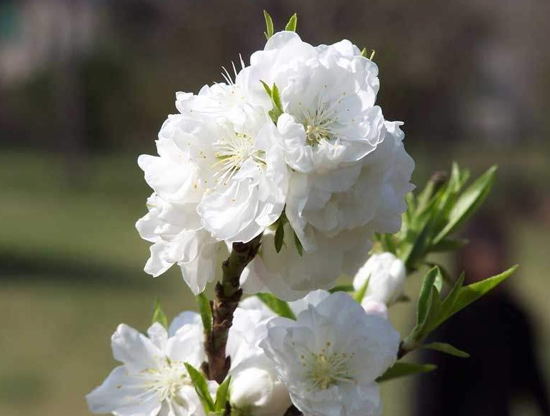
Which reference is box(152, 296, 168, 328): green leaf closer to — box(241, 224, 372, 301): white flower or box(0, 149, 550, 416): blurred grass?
box(241, 224, 372, 301): white flower

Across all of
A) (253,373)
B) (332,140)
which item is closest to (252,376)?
(253,373)

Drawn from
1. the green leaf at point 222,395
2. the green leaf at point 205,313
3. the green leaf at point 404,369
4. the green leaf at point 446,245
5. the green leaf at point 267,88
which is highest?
the green leaf at point 267,88

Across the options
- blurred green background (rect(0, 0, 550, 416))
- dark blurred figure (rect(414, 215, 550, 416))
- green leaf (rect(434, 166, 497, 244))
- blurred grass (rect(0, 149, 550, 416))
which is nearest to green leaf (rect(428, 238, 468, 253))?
green leaf (rect(434, 166, 497, 244))

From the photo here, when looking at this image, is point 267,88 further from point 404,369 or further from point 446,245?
point 446,245

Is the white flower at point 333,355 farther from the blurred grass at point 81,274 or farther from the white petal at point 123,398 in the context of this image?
the blurred grass at point 81,274

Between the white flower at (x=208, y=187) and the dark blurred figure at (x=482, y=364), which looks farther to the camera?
the dark blurred figure at (x=482, y=364)

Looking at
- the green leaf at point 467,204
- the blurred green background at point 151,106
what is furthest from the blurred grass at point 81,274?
the green leaf at point 467,204
